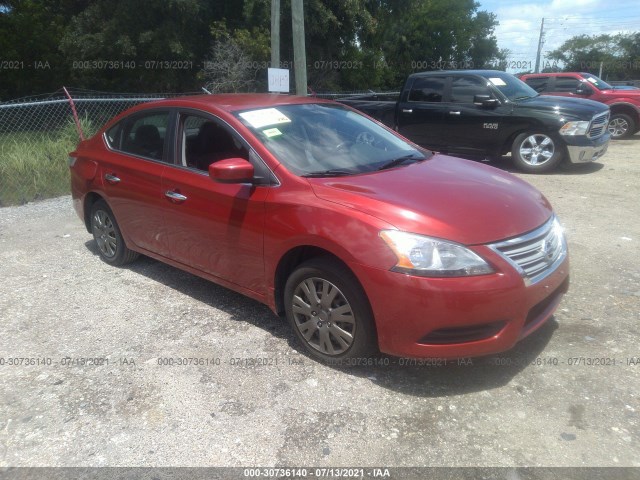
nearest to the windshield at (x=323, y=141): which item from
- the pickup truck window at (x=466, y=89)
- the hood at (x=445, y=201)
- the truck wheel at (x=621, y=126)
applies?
the hood at (x=445, y=201)

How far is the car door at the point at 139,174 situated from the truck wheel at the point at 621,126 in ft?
42.9

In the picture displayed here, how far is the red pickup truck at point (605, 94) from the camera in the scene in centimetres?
1338

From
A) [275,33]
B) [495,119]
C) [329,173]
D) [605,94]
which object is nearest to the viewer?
[329,173]

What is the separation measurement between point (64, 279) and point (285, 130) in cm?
273

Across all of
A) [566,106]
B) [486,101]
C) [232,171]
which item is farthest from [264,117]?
[566,106]

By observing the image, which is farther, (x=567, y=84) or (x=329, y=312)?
(x=567, y=84)

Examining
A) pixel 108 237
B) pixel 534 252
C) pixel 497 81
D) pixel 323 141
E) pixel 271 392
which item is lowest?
pixel 271 392

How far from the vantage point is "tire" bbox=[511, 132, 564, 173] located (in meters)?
8.92

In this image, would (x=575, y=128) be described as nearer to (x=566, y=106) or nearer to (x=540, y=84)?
(x=566, y=106)

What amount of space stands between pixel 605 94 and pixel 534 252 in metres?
12.6

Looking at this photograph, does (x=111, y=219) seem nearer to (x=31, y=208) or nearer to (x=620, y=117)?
(x=31, y=208)

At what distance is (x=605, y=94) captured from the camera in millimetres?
13469

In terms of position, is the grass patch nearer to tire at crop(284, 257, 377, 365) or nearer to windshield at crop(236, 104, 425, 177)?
windshield at crop(236, 104, 425, 177)

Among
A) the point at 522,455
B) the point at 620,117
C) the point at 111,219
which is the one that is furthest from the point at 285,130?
the point at 620,117
